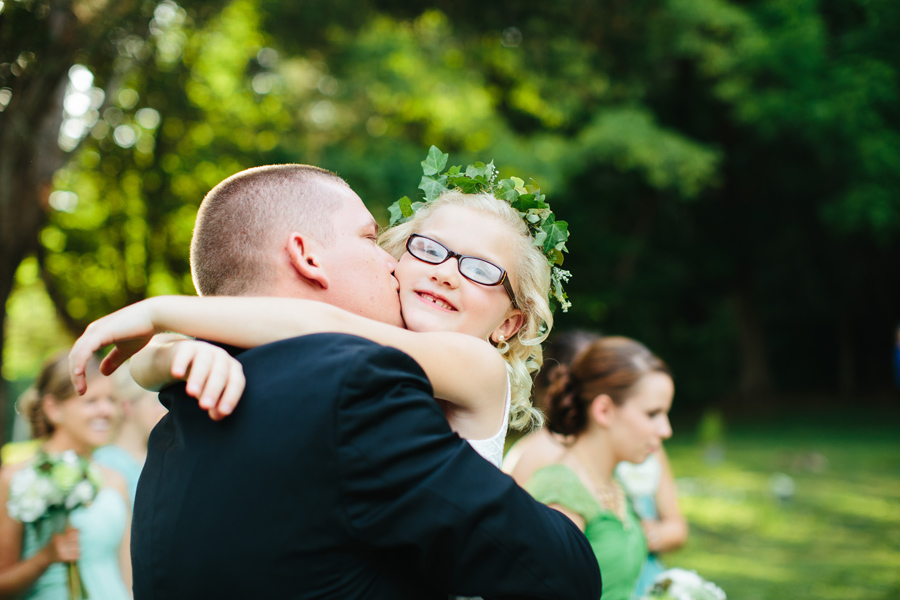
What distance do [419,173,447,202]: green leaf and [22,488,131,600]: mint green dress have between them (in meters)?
2.96

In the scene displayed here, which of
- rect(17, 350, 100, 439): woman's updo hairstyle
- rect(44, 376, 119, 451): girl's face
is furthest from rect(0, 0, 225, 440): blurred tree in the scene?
rect(44, 376, 119, 451): girl's face

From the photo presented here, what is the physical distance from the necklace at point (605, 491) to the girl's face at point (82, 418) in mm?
2940

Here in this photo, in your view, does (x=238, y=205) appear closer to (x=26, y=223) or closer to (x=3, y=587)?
(x=3, y=587)

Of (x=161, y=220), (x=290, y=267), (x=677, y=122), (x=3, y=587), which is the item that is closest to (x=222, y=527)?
(x=290, y=267)

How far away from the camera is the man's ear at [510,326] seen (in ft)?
9.18

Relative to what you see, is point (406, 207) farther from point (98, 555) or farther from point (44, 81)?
point (44, 81)

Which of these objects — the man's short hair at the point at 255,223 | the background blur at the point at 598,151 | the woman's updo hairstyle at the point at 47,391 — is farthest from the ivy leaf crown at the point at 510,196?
the background blur at the point at 598,151

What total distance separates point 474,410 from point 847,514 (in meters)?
12.5

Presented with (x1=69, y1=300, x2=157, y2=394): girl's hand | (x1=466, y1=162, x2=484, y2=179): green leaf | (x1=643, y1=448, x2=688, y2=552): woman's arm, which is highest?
(x1=466, y1=162, x2=484, y2=179): green leaf

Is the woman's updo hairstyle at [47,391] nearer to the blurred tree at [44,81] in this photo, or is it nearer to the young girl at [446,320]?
the blurred tree at [44,81]

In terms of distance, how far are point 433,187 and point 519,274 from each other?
509mm

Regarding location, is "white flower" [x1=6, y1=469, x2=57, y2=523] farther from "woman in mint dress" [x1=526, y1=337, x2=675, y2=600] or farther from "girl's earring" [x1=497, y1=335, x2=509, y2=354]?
"girl's earring" [x1=497, y1=335, x2=509, y2=354]

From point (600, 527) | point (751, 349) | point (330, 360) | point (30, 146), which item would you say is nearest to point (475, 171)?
point (330, 360)

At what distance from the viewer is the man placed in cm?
152
